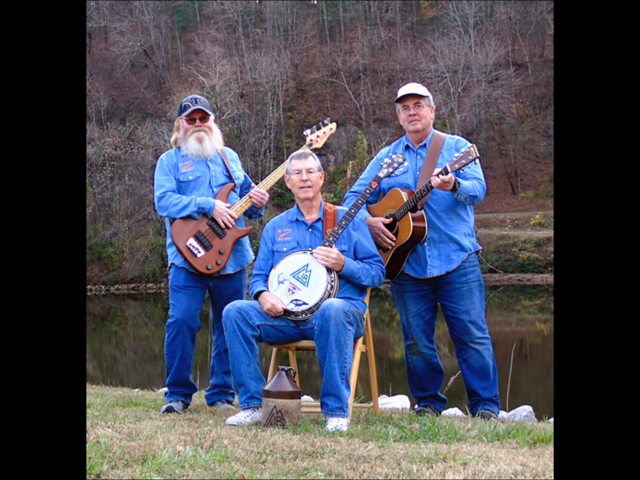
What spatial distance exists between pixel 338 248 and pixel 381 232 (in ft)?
1.52

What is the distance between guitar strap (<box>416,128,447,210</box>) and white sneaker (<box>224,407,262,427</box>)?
170 cm

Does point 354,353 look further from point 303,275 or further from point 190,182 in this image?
point 190,182

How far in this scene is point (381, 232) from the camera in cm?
505

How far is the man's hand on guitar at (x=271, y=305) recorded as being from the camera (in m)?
4.49

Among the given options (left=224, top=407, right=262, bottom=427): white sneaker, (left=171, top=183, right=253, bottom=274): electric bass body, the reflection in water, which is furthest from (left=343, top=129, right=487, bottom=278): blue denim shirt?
the reflection in water

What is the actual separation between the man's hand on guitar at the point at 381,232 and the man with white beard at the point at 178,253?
785 millimetres

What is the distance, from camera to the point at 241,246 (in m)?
5.30

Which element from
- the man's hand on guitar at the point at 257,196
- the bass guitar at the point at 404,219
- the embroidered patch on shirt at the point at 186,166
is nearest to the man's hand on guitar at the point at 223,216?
the man's hand on guitar at the point at 257,196

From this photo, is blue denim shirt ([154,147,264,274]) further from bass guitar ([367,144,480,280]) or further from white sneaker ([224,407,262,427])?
white sneaker ([224,407,262,427])

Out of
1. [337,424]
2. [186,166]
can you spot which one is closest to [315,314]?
Result: [337,424]

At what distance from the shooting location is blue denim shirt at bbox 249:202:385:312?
462 centimetres

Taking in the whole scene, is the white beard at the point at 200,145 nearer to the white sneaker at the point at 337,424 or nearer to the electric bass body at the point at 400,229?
the electric bass body at the point at 400,229

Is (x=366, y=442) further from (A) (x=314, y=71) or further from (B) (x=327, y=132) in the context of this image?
(A) (x=314, y=71)
